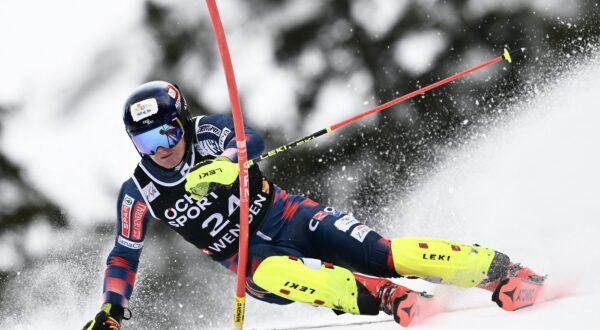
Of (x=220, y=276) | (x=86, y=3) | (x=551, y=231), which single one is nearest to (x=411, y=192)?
(x=220, y=276)

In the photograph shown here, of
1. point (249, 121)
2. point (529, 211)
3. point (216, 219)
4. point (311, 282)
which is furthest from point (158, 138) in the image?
point (249, 121)

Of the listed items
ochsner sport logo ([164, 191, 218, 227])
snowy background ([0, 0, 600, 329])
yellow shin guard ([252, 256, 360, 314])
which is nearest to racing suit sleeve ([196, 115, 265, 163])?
ochsner sport logo ([164, 191, 218, 227])

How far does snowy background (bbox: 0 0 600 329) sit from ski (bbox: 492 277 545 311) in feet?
4.12

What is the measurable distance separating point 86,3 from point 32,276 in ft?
12.0

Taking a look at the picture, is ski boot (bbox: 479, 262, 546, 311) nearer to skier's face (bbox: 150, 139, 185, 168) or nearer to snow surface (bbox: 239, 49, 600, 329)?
snow surface (bbox: 239, 49, 600, 329)

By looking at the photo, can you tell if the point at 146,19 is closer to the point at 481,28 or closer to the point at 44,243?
the point at 44,243

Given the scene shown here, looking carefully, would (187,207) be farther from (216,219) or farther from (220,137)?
(220,137)

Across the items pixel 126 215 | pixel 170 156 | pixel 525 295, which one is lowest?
pixel 126 215

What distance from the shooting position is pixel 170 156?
3.06m

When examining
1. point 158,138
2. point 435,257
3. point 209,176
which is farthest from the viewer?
point 158,138

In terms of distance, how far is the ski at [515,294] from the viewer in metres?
2.62

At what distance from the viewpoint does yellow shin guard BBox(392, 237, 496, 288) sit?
2.75 meters

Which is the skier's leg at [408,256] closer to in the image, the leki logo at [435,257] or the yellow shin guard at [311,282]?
the leki logo at [435,257]

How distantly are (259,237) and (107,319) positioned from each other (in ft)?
2.44
